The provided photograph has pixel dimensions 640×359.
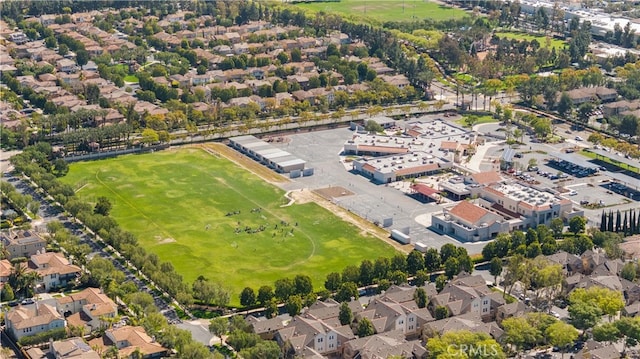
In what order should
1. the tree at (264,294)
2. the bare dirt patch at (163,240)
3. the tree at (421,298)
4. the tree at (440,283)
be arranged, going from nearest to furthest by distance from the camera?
the tree at (421,298) < the tree at (264,294) < the tree at (440,283) < the bare dirt patch at (163,240)

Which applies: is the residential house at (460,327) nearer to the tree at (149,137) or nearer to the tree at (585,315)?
the tree at (585,315)

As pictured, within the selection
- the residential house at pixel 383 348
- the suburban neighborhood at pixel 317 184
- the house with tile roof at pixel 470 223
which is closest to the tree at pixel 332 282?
the suburban neighborhood at pixel 317 184

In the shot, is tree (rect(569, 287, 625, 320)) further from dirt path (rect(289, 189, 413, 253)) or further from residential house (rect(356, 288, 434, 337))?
dirt path (rect(289, 189, 413, 253))

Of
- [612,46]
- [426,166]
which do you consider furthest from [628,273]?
[612,46]

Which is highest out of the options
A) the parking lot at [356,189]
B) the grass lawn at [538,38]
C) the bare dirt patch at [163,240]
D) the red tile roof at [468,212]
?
the red tile roof at [468,212]

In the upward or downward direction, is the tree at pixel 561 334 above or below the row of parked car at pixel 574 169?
Answer: above

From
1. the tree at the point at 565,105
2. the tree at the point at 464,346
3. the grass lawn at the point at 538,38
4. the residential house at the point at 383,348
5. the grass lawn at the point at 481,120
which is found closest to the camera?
the tree at the point at 464,346

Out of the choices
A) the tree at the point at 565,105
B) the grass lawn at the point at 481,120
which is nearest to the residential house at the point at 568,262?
the grass lawn at the point at 481,120

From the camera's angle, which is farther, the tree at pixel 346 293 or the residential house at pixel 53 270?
the residential house at pixel 53 270
